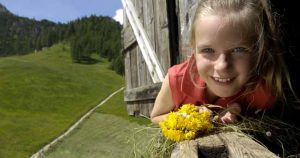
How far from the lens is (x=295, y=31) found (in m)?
4.17

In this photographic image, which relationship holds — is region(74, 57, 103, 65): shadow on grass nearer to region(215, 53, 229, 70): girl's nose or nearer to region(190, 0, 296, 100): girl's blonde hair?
region(190, 0, 296, 100): girl's blonde hair

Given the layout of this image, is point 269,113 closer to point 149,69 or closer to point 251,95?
point 251,95

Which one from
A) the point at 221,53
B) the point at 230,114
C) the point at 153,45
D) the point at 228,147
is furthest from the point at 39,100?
the point at 228,147

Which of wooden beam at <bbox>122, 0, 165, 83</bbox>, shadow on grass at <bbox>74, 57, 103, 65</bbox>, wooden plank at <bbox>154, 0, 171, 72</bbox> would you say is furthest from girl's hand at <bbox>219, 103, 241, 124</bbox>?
shadow on grass at <bbox>74, 57, 103, 65</bbox>

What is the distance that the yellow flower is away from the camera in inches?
84.0

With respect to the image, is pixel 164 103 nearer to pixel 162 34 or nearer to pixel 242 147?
pixel 242 147

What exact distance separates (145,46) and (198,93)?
3.36m

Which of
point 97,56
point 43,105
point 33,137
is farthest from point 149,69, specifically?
point 97,56

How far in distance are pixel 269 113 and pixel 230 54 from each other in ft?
1.80

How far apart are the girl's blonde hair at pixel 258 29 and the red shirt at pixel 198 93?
0.07 m

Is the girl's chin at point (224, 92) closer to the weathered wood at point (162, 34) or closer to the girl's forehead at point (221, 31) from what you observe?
the girl's forehead at point (221, 31)

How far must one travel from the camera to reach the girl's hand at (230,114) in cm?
241

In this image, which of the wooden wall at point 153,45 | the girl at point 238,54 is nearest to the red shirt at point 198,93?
the girl at point 238,54

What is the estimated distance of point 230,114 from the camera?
8.05 ft
